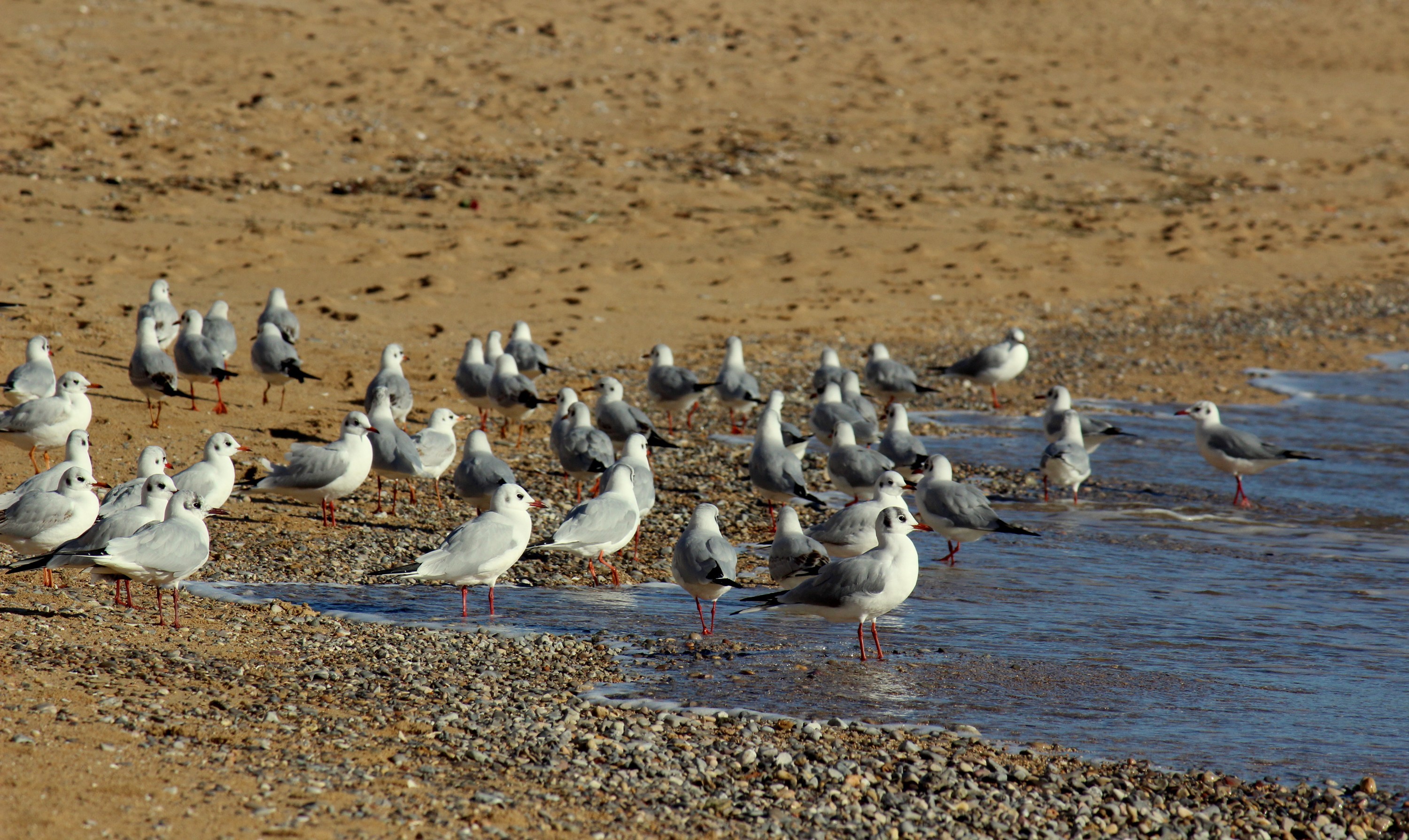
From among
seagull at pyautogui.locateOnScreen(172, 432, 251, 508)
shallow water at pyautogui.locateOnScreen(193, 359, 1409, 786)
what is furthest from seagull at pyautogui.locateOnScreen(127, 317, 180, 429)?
shallow water at pyautogui.locateOnScreen(193, 359, 1409, 786)

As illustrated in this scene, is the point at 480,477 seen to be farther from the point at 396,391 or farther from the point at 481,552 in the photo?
the point at 396,391

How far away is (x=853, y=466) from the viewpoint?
11.0 meters

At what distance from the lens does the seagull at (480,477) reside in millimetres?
9945

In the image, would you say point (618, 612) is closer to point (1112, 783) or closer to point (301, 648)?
point (301, 648)

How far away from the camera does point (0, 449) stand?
11.2 m

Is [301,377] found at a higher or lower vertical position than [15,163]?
lower

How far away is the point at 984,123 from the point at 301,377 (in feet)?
56.9

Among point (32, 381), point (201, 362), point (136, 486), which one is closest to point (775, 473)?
point (136, 486)

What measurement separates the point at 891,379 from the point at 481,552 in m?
6.77

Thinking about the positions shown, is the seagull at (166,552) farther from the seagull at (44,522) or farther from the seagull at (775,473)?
the seagull at (775,473)

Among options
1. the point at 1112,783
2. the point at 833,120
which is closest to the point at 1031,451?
the point at 1112,783

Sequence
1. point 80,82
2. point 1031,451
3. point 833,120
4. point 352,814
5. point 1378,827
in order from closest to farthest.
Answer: point 352,814 < point 1378,827 < point 1031,451 < point 80,82 < point 833,120

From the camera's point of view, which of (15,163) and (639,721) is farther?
(15,163)

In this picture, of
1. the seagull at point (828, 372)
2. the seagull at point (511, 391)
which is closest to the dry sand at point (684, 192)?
the seagull at point (511, 391)
